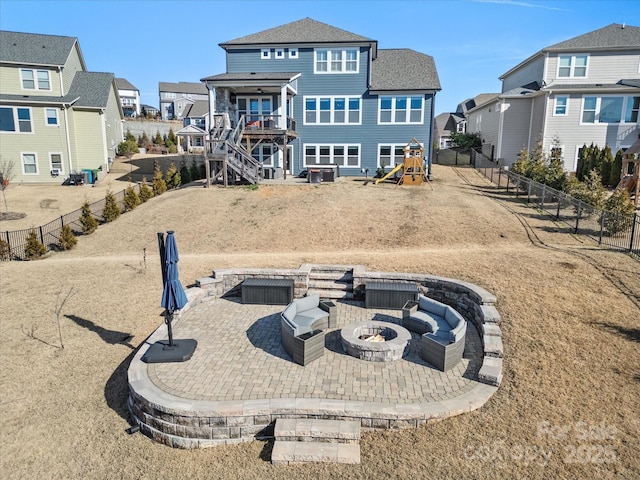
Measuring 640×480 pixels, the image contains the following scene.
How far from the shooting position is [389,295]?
1186 cm

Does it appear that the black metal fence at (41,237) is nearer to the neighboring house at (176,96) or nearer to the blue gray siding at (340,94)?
the blue gray siding at (340,94)

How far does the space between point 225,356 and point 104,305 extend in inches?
215

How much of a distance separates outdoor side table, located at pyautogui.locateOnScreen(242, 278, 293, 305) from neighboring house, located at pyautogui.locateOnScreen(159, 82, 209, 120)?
84913 millimetres

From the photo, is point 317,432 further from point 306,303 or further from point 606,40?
point 606,40

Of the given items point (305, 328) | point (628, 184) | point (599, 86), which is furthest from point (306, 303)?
point (599, 86)

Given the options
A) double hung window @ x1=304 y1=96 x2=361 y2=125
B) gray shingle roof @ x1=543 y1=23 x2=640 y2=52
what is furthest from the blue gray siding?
gray shingle roof @ x1=543 y1=23 x2=640 y2=52

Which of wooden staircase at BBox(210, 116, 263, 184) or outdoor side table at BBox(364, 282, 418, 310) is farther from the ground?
wooden staircase at BBox(210, 116, 263, 184)

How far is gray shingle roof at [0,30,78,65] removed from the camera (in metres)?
31.7

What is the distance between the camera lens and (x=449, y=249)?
16.0m

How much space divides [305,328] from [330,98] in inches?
959

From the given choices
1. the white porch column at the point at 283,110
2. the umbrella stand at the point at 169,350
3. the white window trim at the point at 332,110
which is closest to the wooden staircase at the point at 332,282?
the umbrella stand at the point at 169,350

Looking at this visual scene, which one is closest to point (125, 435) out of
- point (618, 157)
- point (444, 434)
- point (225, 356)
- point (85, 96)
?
point (225, 356)

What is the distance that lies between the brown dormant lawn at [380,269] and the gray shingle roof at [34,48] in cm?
2027

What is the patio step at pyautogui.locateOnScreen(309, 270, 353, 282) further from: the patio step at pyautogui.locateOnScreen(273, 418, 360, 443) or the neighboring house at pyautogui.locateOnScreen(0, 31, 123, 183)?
the neighboring house at pyautogui.locateOnScreen(0, 31, 123, 183)
